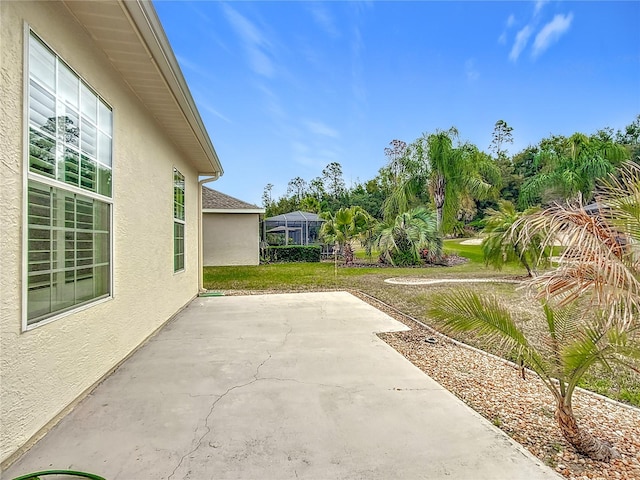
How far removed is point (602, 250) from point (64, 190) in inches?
161

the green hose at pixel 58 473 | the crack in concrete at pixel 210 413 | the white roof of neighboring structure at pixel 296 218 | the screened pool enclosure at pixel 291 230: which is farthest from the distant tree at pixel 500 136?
the green hose at pixel 58 473

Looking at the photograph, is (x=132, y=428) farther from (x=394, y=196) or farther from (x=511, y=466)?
(x=394, y=196)

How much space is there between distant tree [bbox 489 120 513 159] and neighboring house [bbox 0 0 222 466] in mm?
47173

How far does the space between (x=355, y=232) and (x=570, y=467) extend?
15.5 metres

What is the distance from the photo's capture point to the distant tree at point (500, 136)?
4362 cm

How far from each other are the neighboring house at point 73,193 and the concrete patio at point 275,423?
0.46 meters

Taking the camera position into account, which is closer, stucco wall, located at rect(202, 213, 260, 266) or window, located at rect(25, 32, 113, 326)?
window, located at rect(25, 32, 113, 326)

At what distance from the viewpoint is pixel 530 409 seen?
2.98 meters

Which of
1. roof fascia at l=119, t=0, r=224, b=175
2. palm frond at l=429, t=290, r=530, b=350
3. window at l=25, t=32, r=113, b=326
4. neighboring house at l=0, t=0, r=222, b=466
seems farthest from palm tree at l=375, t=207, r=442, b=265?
window at l=25, t=32, r=113, b=326

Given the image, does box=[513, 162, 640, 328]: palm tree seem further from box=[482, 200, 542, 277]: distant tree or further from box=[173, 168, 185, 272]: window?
box=[482, 200, 542, 277]: distant tree

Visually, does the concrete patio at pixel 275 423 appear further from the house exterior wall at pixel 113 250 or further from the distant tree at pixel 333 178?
the distant tree at pixel 333 178

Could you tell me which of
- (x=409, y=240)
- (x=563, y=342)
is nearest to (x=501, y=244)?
(x=409, y=240)

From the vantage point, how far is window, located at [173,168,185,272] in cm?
681

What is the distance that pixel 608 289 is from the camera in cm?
192
